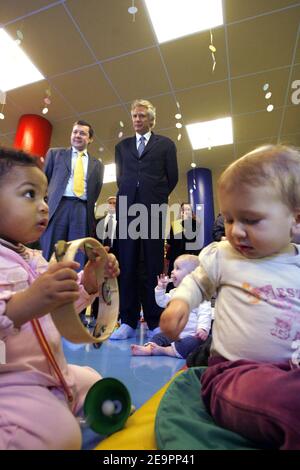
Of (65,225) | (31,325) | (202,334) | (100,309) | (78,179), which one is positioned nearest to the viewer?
(31,325)

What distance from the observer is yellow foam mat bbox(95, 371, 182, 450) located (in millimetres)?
496

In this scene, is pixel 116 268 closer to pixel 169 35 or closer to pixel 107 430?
pixel 107 430

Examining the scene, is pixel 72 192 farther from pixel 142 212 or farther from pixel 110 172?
pixel 110 172

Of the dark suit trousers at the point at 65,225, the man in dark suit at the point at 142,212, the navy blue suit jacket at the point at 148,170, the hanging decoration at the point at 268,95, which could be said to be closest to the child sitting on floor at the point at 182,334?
the man in dark suit at the point at 142,212

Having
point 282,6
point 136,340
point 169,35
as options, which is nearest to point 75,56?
point 169,35

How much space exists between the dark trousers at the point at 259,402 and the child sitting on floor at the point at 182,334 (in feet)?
1.80

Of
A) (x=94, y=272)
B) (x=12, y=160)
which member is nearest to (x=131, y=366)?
(x=94, y=272)

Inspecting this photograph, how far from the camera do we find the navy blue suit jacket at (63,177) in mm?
1820

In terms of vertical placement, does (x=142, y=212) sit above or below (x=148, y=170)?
below

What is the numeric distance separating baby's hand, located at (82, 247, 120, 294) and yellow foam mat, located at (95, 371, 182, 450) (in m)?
0.28

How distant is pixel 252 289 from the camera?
2.03 ft

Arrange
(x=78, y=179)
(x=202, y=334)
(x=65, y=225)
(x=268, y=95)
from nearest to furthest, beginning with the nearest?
(x=202, y=334)
(x=65, y=225)
(x=78, y=179)
(x=268, y=95)

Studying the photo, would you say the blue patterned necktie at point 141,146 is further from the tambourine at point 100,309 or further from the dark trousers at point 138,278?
the tambourine at point 100,309

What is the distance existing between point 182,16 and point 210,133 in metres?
1.59
